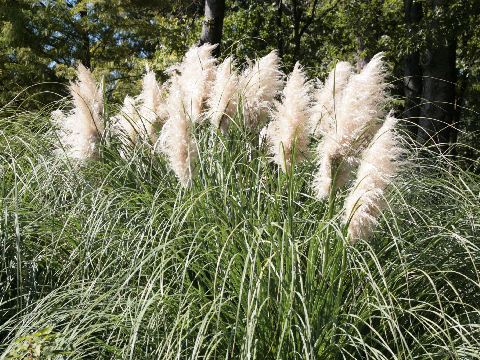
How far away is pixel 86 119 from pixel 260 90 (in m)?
1.12

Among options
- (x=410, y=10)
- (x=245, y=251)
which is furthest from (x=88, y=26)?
(x=245, y=251)

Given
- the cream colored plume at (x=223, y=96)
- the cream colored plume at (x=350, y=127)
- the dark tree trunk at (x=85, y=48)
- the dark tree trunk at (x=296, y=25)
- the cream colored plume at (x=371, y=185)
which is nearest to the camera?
the cream colored plume at (x=371, y=185)

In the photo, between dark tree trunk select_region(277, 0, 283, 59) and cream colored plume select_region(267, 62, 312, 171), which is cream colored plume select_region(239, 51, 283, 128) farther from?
dark tree trunk select_region(277, 0, 283, 59)

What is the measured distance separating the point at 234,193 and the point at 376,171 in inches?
35.4

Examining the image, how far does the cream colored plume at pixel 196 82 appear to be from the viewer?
323 centimetres

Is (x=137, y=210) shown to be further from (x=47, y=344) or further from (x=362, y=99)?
(x=362, y=99)

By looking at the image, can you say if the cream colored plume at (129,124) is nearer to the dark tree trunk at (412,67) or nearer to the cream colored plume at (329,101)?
the cream colored plume at (329,101)

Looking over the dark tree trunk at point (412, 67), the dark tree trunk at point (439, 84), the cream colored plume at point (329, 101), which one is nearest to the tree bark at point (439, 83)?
the dark tree trunk at point (439, 84)

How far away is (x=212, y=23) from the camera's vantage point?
26.2ft

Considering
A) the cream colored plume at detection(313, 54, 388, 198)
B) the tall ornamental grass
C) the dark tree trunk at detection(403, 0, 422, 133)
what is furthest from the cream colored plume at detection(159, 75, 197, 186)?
the dark tree trunk at detection(403, 0, 422, 133)

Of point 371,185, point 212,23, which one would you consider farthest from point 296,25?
point 371,185

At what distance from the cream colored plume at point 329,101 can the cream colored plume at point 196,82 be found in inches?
29.7

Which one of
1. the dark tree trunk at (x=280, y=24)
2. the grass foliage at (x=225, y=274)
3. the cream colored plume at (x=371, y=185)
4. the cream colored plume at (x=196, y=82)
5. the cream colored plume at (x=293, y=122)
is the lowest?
the grass foliage at (x=225, y=274)

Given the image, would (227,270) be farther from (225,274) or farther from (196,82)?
(196,82)
